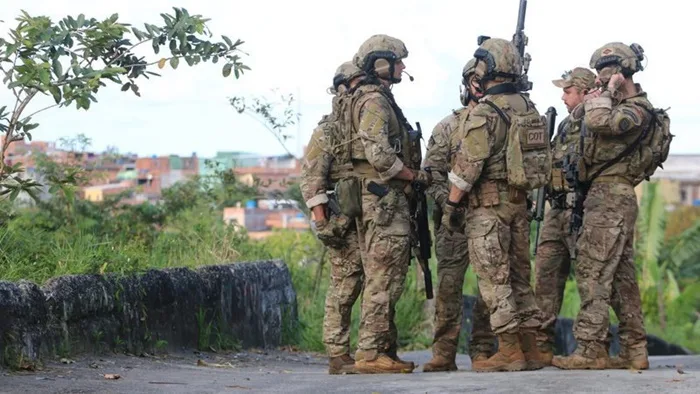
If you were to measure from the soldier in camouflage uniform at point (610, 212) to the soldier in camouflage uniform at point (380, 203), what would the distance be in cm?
114

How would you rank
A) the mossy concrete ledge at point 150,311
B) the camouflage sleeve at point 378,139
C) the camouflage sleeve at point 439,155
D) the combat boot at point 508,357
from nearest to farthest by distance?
the mossy concrete ledge at point 150,311
the combat boot at point 508,357
the camouflage sleeve at point 378,139
the camouflage sleeve at point 439,155

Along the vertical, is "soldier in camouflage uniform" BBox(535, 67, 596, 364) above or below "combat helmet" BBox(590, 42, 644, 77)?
below

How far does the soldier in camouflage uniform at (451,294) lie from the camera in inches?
372

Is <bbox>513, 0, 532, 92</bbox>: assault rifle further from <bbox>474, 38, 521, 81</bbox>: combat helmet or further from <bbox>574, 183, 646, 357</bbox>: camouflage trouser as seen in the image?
<bbox>574, 183, 646, 357</bbox>: camouflage trouser

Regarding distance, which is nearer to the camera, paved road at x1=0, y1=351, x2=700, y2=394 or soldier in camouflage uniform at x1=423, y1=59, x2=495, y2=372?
paved road at x1=0, y1=351, x2=700, y2=394

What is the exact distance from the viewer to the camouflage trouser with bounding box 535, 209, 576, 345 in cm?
986

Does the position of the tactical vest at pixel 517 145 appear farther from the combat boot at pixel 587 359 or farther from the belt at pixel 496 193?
the combat boot at pixel 587 359

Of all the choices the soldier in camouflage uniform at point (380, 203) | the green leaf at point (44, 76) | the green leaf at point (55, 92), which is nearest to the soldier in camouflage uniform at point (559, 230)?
the soldier in camouflage uniform at point (380, 203)

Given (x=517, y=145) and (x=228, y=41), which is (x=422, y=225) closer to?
(x=517, y=145)

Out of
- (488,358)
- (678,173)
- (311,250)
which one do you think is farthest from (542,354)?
(678,173)

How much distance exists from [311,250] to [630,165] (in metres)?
8.21

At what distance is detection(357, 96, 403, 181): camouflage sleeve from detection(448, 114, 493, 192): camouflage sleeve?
41 cm

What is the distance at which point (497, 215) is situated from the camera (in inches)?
346

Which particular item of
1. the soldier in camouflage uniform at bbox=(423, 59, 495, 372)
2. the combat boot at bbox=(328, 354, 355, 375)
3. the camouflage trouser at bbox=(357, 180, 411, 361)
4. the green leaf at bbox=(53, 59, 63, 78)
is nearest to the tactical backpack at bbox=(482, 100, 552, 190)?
the soldier in camouflage uniform at bbox=(423, 59, 495, 372)
